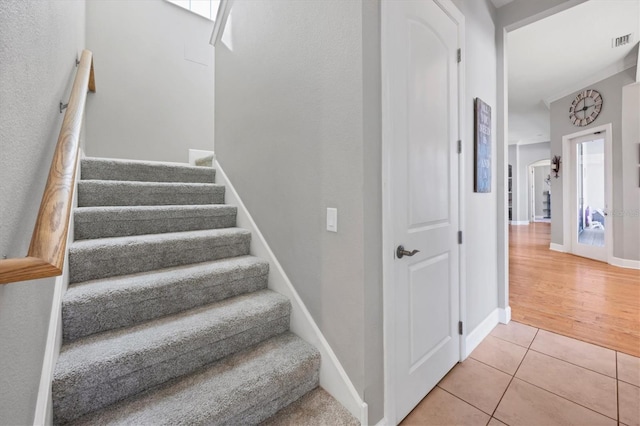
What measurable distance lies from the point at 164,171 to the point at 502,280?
319 centimetres

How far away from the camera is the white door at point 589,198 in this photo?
483 cm

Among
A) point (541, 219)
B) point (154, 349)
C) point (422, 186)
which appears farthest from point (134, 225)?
point (541, 219)

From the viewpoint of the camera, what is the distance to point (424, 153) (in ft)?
5.22

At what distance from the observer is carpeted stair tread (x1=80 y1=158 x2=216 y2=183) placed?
7.02ft

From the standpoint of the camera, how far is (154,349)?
1.24m

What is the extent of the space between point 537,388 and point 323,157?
74.0 inches

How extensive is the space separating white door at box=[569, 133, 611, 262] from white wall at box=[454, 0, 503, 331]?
12.8 feet

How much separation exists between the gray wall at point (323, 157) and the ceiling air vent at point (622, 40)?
440 centimetres

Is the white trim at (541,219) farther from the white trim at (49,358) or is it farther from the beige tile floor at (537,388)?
the white trim at (49,358)

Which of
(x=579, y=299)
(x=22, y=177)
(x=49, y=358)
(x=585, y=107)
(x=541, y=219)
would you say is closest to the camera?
(x=22, y=177)

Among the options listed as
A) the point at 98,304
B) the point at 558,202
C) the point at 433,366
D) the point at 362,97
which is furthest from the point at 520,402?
the point at 558,202

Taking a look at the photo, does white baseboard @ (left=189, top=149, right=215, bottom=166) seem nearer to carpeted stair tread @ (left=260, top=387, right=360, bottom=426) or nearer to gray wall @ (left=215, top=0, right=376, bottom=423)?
gray wall @ (left=215, top=0, right=376, bottom=423)

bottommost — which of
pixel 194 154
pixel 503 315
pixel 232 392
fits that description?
pixel 503 315

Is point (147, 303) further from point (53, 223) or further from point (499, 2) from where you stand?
point (499, 2)
